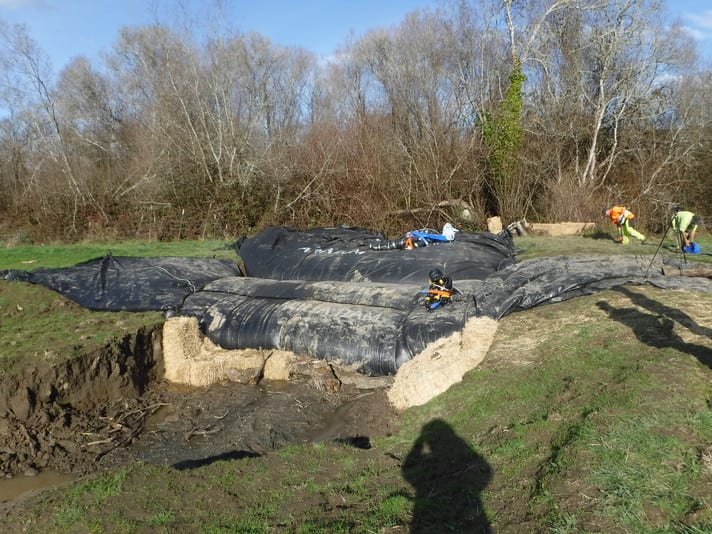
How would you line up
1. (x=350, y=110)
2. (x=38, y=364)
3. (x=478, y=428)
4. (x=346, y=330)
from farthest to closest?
(x=350, y=110) < (x=346, y=330) < (x=38, y=364) < (x=478, y=428)

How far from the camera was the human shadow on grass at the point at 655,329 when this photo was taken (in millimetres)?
4750

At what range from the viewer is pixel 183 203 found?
1858 cm

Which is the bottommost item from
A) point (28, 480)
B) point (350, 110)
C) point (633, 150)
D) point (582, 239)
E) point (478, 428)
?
point (28, 480)

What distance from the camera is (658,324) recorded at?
5.64m

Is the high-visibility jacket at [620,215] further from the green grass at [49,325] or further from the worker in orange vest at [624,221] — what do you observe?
the green grass at [49,325]

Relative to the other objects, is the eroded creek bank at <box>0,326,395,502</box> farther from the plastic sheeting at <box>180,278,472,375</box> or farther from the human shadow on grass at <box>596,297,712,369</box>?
the human shadow on grass at <box>596,297,712,369</box>

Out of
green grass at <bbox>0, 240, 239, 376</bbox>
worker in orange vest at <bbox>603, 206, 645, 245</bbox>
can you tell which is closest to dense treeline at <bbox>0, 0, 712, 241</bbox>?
worker in orange vest at <bbox>603, 206, 645, 245</bbox>

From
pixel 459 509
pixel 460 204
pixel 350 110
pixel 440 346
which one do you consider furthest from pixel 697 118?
pixel 459 509

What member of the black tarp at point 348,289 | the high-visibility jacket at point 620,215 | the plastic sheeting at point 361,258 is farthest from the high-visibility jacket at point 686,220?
the plastic sheeting at point 361,258

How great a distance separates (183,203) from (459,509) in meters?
17.1

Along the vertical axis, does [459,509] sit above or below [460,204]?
below

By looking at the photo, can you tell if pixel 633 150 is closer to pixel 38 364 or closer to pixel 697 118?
pixel 697 118

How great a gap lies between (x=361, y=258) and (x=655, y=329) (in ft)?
16.1

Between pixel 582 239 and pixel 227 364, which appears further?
pixel 582 239
